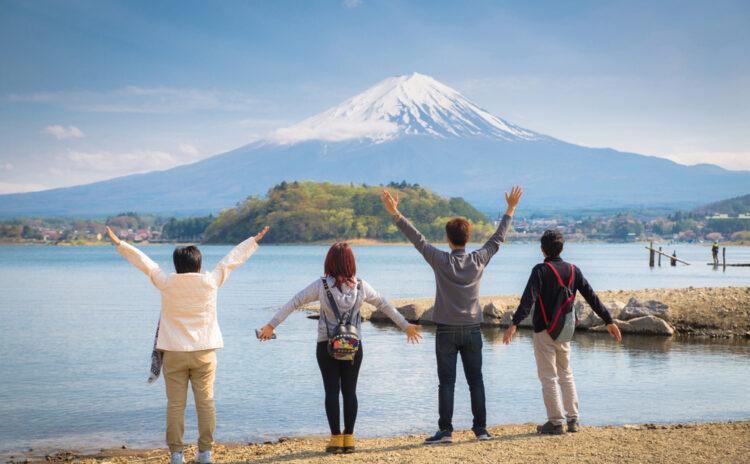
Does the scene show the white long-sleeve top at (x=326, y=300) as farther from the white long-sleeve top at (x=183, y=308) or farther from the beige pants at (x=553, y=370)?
the beige pants at (x=553, y=370)

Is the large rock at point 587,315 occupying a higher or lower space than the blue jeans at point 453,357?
lower

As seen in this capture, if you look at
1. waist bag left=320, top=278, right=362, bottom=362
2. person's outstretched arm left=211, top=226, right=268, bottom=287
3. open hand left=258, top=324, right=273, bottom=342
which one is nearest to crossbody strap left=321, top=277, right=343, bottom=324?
waist bag left=320, top=278, right=362, bottom=362

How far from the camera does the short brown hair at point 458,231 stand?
24.0 ft

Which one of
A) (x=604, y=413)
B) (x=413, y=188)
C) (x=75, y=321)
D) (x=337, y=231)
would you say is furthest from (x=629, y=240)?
(x=604, y=413)

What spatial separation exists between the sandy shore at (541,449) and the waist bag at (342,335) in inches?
33.6

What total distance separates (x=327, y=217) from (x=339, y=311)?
14607 cm

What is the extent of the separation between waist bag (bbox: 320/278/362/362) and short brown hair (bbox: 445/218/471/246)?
93cm

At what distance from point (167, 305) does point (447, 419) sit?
8.53 ft

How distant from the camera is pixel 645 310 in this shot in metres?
19.7

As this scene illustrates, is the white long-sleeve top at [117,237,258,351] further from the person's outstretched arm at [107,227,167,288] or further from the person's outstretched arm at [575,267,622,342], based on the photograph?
the person's outstretched arm at [575,267,622,342]

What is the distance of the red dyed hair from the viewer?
277 inches

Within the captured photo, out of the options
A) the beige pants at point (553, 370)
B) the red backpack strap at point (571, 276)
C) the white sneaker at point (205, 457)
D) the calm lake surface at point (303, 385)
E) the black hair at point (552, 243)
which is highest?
the black hair at point (552, 243)

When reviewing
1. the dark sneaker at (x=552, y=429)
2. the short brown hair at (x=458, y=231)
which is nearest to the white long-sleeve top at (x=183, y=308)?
the short brown hair at (x=458, y=231)

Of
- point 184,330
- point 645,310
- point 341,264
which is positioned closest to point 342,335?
point 341,264
